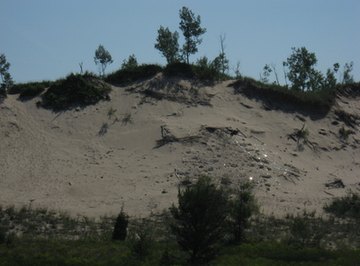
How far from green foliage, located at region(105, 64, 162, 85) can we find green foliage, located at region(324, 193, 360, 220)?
14.8 metres

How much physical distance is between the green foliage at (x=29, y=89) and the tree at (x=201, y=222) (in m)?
21.0

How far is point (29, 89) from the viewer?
3594cm

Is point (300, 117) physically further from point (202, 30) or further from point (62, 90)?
point (62, 90)

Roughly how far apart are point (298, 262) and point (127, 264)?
4670 mm

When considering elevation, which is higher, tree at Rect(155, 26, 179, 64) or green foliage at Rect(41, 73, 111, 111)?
tree at Rect(155, 26, 179, 64)

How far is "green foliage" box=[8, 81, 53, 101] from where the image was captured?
1411 inches

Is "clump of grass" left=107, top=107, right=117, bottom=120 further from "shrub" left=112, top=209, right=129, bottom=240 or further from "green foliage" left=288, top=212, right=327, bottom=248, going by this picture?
"green foliage" left=288, top=212, right=327, bottom=248

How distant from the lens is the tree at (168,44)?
4647 cm

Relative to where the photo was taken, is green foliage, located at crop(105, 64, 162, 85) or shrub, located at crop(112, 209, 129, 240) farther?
green foliage, located at crop(105, 64, 162, 85)

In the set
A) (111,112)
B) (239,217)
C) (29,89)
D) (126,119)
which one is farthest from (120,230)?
(29,89)

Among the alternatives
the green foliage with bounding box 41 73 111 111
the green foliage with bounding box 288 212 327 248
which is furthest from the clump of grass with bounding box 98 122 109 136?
the green foliage with bounding box 288 212 327 248

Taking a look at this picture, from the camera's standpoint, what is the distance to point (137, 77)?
37.9 meters

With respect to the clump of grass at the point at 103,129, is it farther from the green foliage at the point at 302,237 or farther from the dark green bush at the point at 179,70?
the green foliage at the point at 302,237

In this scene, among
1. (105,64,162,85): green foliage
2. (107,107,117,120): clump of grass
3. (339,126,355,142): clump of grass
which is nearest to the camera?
(107,107,117,120): clump of grass
